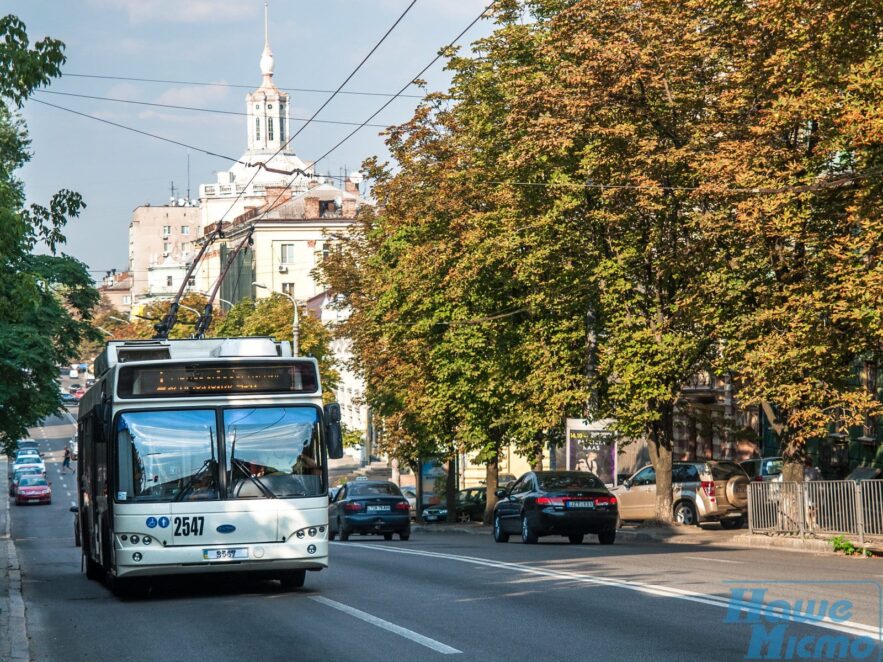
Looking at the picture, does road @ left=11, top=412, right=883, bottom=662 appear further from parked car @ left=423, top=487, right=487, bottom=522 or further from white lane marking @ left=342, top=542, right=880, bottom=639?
parked car @ left=423, top=487, right=487, bottom=522

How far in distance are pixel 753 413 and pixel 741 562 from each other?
91.6 feet

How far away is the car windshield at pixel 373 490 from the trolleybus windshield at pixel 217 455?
21.3 m

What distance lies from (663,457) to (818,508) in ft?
24.2

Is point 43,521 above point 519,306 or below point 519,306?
below

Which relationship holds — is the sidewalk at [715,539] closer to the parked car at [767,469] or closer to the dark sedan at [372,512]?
the parked car at [767,469]

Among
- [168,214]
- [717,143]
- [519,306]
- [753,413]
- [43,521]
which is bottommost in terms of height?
[43,521]

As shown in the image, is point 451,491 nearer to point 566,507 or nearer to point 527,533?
point 527,533

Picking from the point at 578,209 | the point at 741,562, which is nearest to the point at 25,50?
the point at 741,562

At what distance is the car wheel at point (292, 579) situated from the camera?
17.4 metres

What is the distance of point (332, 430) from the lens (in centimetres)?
1656

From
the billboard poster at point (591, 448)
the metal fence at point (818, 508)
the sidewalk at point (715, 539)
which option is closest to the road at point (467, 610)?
the metal fence at point (818, 508)

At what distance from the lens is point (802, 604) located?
1343 cm

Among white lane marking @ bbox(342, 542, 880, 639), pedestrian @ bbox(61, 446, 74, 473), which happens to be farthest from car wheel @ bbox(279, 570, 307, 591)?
pedestrian @ bbox(61, 446, 74, 473)

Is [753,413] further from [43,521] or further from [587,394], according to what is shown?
[43,521]
